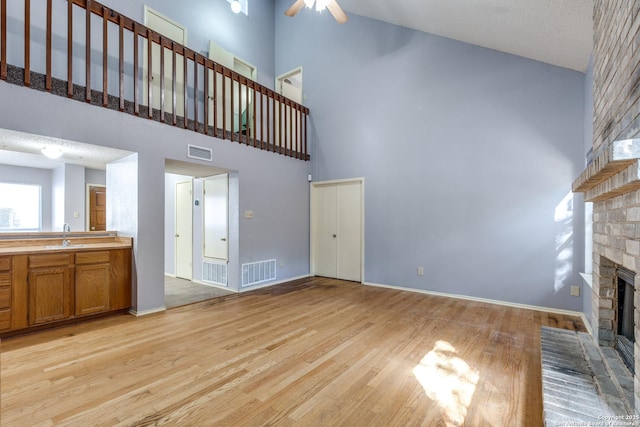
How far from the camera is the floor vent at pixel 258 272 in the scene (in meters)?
4.90

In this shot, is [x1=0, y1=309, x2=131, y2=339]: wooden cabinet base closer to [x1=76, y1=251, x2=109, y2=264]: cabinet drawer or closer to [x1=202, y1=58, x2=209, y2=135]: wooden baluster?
[x1=76, y1=251, x2=109, y2=264]: cabinet drawer

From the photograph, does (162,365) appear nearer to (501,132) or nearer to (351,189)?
(351,189)

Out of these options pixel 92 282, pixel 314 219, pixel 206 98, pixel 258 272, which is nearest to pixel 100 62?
pixel 206 98

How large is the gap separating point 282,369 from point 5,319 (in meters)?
2.81

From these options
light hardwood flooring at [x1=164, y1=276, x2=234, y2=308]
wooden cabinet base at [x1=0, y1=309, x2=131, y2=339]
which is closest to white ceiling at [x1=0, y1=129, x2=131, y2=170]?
wooden cabinet base at [x1=0, y1=309, x2=131, y2=339]

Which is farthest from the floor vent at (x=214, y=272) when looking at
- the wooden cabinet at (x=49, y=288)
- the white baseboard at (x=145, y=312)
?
the wooden cabinet at (x=49, y=288)

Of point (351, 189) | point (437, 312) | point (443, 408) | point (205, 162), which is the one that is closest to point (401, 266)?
point (437, 312)

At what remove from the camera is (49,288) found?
3160 millimetres

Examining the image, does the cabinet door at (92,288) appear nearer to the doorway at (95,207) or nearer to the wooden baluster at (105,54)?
the wooden baluster at (105,54)

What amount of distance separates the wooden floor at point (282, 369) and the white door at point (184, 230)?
2.14 metres

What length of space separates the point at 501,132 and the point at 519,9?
160 centimetres

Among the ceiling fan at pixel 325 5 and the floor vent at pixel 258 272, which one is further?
the floor vent at pixel 258 272

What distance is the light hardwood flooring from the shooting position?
4.23m

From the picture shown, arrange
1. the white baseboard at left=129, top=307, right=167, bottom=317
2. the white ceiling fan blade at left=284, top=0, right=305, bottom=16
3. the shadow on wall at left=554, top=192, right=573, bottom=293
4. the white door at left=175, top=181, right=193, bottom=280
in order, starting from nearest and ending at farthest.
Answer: the white baseboard at left=129, top=307, right=167, bottom=317
the shadow on wall at left=554, top=192, right=573, bottom=293
the white ceiling fan blade at left=284, top=0, right=305, bottom=16
the white door at left=175, top=181, right=193, bottom=280
